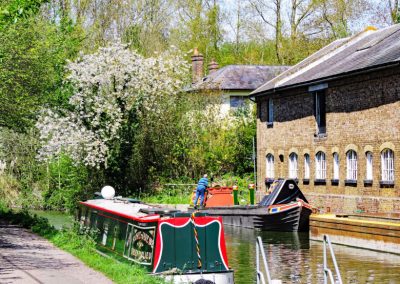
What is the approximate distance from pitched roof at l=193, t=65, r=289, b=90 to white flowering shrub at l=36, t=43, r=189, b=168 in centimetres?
1426

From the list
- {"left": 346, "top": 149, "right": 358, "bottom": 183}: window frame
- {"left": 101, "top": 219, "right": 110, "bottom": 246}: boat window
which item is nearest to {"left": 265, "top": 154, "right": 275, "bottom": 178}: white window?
{"left": 346, "top": 149, "right": 358, "bottom": 183}: window frame

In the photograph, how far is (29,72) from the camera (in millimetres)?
27047

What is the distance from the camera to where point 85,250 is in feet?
61.8

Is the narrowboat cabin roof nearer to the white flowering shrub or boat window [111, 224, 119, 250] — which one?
boat window [111, 224, 119, 250]

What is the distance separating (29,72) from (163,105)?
15474 millimetres

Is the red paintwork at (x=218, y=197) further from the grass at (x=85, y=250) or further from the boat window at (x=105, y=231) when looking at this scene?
the boat window at (x=105, y=231)

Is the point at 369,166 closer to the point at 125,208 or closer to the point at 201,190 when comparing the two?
the point at 201,190

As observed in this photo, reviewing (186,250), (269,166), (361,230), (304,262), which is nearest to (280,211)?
(361,230)

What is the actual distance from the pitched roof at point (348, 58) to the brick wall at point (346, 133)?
480 millimetres

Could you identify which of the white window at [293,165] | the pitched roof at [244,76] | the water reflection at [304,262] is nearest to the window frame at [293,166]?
the white window at [293,165]

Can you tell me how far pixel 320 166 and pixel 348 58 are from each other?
462 centimetres

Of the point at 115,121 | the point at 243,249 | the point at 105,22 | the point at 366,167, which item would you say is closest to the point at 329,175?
the point at 366,167

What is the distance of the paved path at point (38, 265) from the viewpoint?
47.0 feet

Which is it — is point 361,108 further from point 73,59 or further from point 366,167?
point 73,59
